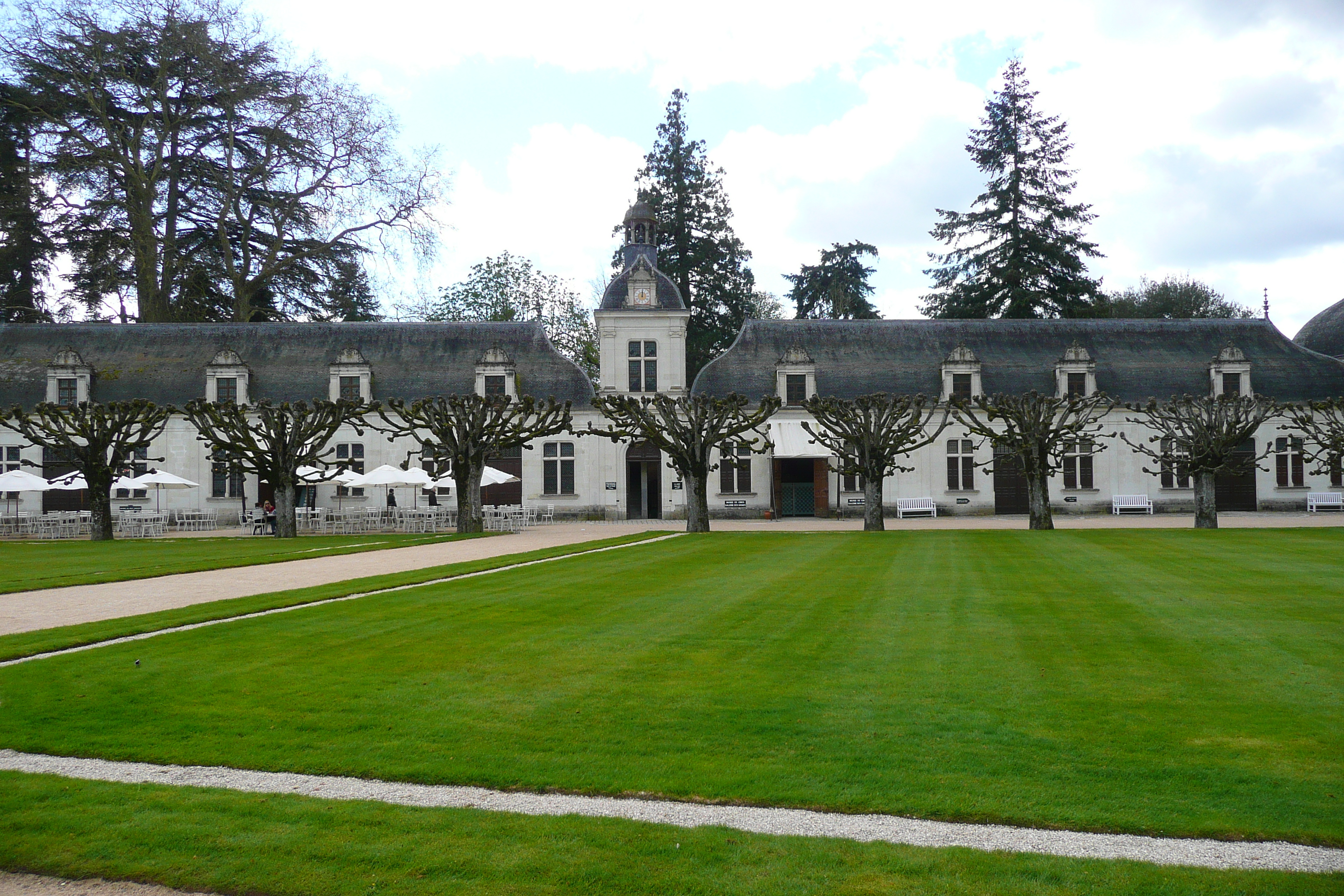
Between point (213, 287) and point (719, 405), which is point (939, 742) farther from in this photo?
point (213, 287)

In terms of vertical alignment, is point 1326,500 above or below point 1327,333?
below

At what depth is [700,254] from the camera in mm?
56688

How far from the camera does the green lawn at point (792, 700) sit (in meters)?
5.69

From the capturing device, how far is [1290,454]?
133ft

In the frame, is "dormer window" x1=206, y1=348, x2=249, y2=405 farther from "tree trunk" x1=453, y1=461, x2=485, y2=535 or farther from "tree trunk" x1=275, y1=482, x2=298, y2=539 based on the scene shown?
"tree trunk" x1=453, y1=461, x2=485, y2=535

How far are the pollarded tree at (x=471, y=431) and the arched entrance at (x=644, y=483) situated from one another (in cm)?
966

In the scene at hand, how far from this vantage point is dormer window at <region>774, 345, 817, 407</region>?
4184 centimetres

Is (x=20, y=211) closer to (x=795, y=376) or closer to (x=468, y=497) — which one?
(x=468, y=497)

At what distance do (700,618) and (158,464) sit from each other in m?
36.7

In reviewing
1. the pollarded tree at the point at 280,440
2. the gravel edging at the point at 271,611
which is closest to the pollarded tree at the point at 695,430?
the pollarded tree at the point at 280,440

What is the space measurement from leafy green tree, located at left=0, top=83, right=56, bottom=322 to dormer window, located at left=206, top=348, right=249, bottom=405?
13.0 m

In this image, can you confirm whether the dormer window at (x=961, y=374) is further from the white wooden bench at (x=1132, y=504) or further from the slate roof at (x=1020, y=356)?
the white wooden bench at (x=1132, y=504)

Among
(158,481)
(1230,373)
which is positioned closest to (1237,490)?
(1230,373)

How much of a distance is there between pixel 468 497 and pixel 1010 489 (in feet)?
76.2
